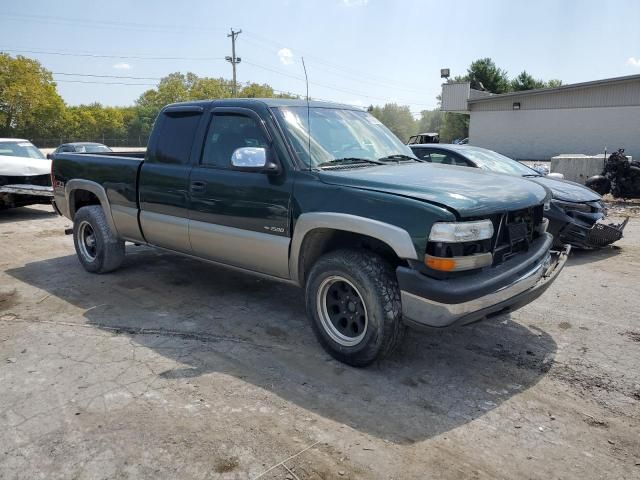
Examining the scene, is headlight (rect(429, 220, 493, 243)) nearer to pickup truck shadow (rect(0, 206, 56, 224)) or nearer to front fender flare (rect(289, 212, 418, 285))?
front fender flare (rect(289, 212, 418, 285))

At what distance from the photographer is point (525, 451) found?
2.78 m

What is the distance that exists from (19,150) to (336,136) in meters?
10.2

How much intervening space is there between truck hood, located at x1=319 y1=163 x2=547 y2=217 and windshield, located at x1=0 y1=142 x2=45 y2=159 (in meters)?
10.3

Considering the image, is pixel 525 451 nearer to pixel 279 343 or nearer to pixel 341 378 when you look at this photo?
pixel 341 378

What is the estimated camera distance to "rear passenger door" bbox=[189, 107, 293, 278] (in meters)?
4.12

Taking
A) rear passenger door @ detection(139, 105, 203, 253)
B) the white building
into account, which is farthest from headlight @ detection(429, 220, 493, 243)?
the white building

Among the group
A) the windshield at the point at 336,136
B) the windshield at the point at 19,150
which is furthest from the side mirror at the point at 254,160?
the windshield at the point at 19,150

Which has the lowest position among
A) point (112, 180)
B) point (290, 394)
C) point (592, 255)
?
point (290, 394)

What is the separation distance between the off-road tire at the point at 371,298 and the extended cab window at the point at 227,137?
1.36 meters

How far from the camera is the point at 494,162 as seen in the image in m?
7.95

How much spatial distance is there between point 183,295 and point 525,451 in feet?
12.6

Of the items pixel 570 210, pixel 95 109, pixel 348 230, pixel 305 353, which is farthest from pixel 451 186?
pixel 95 109

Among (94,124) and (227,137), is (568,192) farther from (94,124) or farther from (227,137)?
(94,124)

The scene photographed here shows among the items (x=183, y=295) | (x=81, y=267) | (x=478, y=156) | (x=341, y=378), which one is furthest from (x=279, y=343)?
(x=478, y=156)
